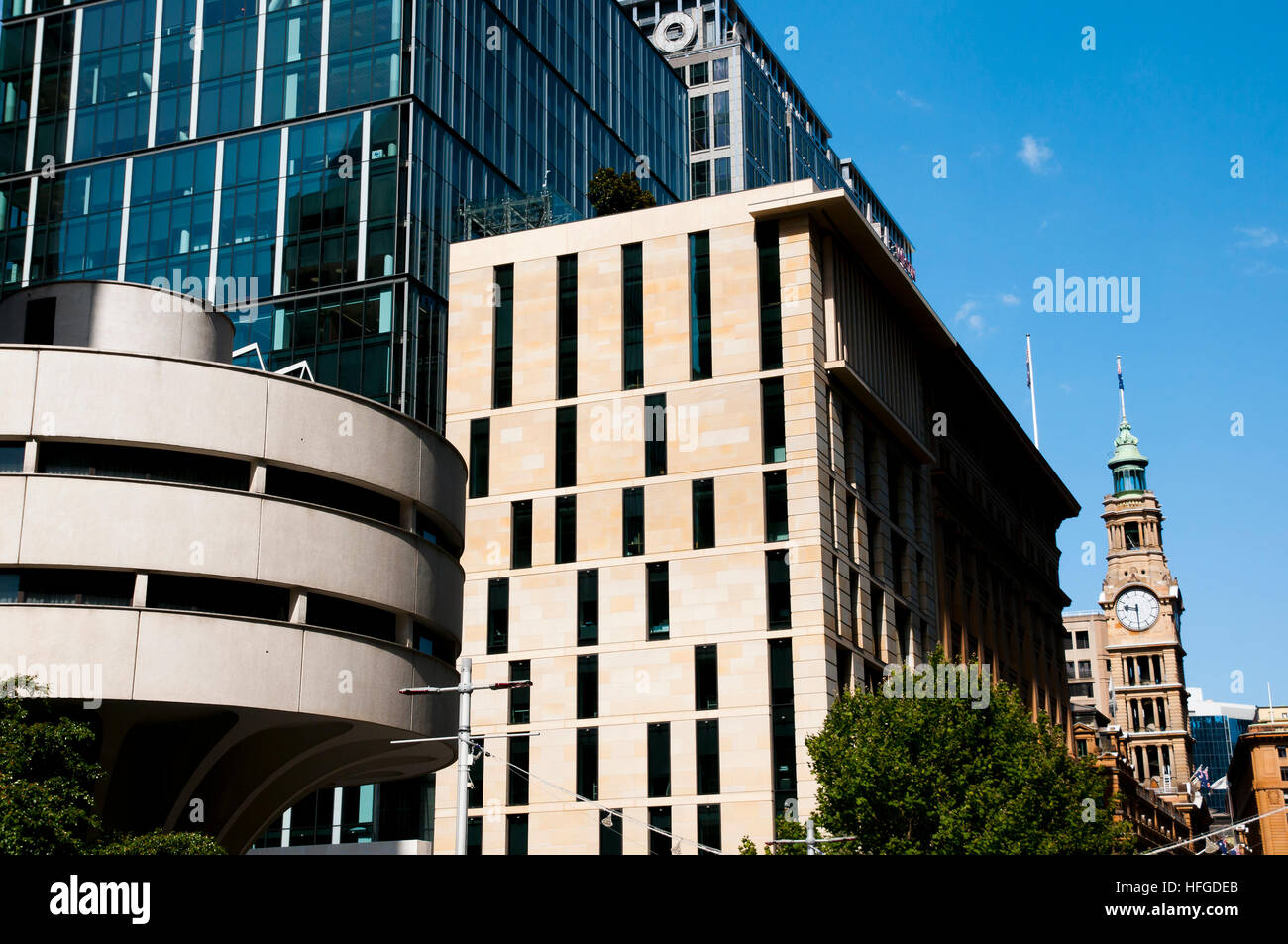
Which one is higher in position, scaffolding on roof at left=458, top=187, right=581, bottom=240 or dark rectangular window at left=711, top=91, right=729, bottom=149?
dark rectangular window at left=711, top=91, right=729, bottom=149

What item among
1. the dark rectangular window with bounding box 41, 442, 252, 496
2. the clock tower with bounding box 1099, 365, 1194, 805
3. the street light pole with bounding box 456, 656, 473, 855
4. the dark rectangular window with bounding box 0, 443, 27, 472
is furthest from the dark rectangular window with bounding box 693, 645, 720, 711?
the clock tower with bounding box 1099, 365, 1194, 805

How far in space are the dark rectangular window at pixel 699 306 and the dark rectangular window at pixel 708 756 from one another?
15.3m

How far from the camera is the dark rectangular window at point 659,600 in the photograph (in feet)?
213

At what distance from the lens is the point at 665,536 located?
216 feet

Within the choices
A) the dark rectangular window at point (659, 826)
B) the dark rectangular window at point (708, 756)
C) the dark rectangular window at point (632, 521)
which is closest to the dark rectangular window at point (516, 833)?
the dark rectangular window at point (659, 826)

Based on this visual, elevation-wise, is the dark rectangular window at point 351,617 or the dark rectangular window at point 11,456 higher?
the dark rectangular window at point 11,456

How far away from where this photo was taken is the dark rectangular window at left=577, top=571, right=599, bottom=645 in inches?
2594

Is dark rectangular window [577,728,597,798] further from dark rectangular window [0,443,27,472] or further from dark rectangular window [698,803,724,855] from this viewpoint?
dark rectangular window [0,443,27,472]

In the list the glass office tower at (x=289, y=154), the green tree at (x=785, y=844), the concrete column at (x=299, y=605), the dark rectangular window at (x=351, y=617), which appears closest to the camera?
the concrete column at (x=299, y=605)

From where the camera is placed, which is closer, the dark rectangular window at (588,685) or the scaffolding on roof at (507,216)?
the dark rectangular window at (588,685)

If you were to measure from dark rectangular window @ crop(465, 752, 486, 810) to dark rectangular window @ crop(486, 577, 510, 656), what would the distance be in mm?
4665

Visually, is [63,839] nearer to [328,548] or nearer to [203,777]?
[203,777]

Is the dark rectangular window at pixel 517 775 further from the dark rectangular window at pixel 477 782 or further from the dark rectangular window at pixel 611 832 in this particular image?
the dark rectangular window at pixel 611 832
